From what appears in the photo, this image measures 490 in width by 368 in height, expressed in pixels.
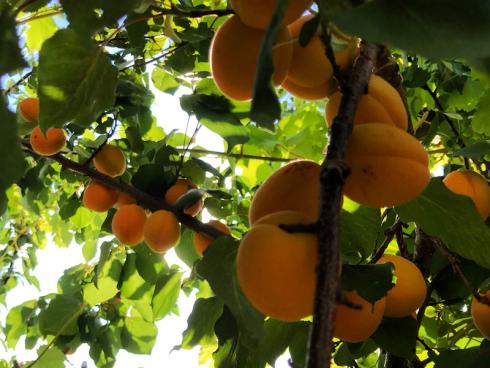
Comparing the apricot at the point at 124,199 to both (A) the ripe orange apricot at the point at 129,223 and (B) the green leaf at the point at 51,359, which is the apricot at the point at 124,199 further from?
(B) the green leaf at the point at 51,359

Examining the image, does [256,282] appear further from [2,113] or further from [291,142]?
[291,142]

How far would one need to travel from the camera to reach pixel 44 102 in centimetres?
77

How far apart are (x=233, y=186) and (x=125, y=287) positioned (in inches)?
21.2

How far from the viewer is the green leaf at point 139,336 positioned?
2.03 m

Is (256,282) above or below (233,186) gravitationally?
above

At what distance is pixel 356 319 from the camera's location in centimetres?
82

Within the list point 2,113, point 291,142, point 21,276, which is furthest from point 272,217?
point 21,276

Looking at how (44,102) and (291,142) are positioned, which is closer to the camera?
(44,102)

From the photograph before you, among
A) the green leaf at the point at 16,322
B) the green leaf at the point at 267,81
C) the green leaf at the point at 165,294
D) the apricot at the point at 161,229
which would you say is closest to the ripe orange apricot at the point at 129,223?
the apricot at the point at 161,229

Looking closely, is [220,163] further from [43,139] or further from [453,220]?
[453,220]

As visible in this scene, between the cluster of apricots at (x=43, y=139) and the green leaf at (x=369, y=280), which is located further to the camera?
the cluster of apricots at (x=43, y=139)

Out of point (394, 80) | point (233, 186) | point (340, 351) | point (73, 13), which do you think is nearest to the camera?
point (73, 13)

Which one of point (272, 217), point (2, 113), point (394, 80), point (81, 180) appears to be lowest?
point (81, 180)

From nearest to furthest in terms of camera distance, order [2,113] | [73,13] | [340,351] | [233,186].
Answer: [2,113] → [73,13] → [340,351] → [233,186]
